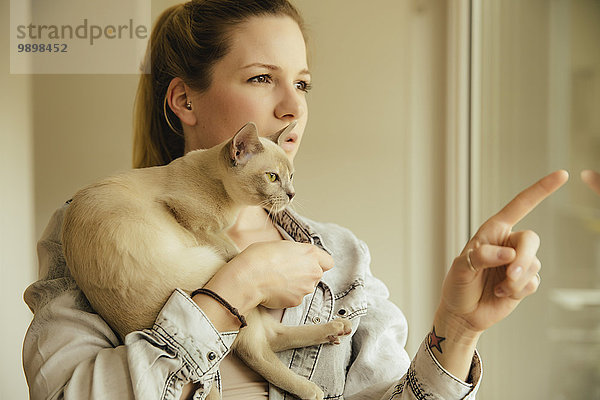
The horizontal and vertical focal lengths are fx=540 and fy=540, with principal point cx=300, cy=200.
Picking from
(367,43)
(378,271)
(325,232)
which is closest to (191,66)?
(325,232)

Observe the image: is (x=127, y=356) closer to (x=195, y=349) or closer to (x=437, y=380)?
(x=195, y=349)

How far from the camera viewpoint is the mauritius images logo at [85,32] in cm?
191

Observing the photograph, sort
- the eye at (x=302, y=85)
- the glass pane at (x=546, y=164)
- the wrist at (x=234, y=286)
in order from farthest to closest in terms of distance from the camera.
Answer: the glass pane at (x=546, y=164) → the eye at (x=302, y=85) → the wrist at (x=234, y=286)

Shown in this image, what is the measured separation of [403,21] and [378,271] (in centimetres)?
98

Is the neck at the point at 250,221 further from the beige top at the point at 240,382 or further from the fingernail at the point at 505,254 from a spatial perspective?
the fingernail at the point at 505,254

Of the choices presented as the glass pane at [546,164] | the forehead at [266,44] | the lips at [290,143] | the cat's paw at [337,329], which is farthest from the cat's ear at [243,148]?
the glass pane at [546,164]

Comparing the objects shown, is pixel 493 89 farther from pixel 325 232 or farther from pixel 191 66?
pixel 191 66

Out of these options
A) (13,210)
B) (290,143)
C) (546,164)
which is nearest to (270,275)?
(290,143)

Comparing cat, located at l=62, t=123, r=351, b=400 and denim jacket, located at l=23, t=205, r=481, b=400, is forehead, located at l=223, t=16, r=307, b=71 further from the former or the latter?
denim jacket, located at l=23, t=205, r=481, b=400

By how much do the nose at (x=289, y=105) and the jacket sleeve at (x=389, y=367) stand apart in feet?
1.43

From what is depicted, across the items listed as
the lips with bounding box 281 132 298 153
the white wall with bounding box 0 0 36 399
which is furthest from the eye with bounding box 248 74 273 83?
the white wall with bounding box 0 0 36 399

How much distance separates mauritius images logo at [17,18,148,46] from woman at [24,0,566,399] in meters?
0.69

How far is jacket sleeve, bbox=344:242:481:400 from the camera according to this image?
2.79ft

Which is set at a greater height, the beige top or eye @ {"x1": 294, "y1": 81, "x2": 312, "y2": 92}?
eye @ {"x1": 294, "y1": 81, "x2": 312, "y2": 92}
